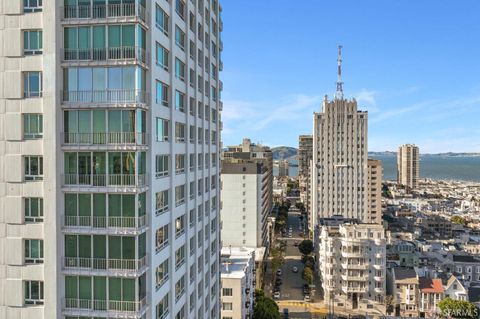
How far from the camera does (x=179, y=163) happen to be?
26.6m

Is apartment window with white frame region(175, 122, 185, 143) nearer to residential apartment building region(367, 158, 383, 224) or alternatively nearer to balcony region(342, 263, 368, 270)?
balcony region(342, 263, 368, 270)

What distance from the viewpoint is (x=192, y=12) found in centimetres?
2906

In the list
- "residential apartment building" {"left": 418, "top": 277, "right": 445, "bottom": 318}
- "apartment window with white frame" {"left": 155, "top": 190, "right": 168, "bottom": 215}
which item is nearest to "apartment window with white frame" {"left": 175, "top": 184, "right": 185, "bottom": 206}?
"apartment window with white frame" {"left": 155, "top": 190, "right": 168, "bottom": 215}

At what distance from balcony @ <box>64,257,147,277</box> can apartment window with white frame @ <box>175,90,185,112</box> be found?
979cm

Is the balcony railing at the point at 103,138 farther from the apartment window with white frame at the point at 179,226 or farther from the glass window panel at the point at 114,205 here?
→ the apartment window with white frame at the point at 179,226

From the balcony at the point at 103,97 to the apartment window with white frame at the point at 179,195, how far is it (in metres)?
7.77

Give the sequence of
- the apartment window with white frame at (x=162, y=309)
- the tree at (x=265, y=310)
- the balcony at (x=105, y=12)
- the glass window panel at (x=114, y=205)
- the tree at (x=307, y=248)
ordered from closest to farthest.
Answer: the balcony at (x=105, y=12), the glass window panel at (x=114, y=205), the apartment window with white frame at (x=162, y=309), the tree at (x=265, y=310), the tree at (x=307, y=248)

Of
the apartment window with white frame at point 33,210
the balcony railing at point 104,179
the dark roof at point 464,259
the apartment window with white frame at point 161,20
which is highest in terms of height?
the apartment window with white frame at point 161,20

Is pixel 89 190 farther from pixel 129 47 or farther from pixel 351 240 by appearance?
pixel 351 240

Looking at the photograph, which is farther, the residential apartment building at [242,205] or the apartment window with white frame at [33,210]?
the residential apartment building at [242,205]

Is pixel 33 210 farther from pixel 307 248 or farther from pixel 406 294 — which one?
pixel 307 248

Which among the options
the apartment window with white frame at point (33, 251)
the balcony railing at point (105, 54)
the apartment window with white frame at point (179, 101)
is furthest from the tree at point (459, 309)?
the balcony railing at point (105, 54)

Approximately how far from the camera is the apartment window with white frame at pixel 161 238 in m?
22.2

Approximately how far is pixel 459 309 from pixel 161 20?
65731 mm
